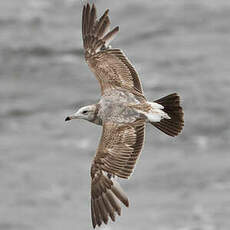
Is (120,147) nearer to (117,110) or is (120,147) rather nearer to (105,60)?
(117,110)

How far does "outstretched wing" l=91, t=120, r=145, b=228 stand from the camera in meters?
10.7

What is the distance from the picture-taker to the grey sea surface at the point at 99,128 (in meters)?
19.2

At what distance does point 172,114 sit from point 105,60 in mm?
1556

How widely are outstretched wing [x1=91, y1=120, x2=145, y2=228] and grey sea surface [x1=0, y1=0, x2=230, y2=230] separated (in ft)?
25.5

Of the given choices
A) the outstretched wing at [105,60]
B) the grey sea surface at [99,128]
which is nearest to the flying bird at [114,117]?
the outstretched wing at [105,60]

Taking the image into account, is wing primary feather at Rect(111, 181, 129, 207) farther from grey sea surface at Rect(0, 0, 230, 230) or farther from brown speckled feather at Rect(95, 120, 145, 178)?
grey sea surface at Rect(0, 0, 230, 230)

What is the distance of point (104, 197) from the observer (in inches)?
424

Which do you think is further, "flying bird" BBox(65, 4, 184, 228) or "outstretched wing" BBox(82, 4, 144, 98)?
"outstretched wing" BBox(82, 4, 144, 98)

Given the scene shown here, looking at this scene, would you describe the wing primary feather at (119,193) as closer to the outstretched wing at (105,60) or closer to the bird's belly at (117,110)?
the bird's belly at (117,110)

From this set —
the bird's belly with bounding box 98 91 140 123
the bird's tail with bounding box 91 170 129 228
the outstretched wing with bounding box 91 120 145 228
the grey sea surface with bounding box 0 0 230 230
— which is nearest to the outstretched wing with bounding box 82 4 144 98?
the bird's belly with bounding box 98 91 140 123

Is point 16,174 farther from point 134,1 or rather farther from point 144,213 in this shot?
point 134,1

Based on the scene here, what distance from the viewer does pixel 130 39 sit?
24875mm

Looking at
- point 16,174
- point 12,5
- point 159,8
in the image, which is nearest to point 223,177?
point 16,174

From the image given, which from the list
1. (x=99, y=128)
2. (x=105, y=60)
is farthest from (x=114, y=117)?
(x=99, y=128)
